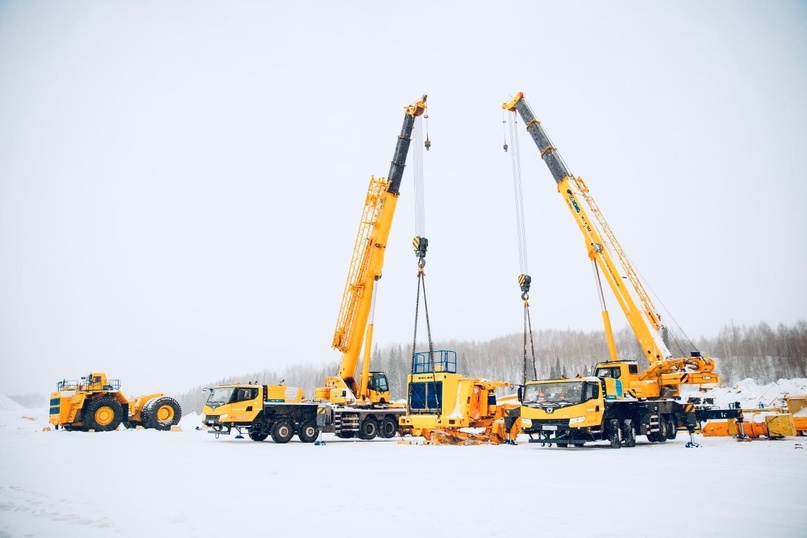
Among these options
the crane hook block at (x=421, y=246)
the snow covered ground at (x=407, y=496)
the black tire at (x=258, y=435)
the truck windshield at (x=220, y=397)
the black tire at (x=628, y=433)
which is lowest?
the black tire at (x=258, y=435)

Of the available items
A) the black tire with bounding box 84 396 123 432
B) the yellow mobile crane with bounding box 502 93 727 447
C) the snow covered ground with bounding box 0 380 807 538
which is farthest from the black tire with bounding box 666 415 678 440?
the black tire with bounding box 84 396 123 432

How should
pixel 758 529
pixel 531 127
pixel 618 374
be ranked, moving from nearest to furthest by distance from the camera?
pixel 758 529 < pixel 618 374 < pixel 531 127

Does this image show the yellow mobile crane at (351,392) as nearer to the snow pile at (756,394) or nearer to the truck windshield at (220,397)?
the truck windshield at (220,397)

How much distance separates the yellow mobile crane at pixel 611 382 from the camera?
16797 mm

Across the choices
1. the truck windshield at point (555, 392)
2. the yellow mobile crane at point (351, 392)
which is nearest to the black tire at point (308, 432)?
the yellow mobile crane at point (351, 392)

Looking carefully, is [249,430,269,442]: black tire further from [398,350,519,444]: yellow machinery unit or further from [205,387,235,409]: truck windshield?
[398,350,519,444]: yellow machinery unit

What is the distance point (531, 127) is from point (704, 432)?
1706cm

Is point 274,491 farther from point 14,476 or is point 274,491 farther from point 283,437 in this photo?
point 283,437

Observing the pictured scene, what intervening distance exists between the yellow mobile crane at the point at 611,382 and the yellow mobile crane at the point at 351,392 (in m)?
8.13

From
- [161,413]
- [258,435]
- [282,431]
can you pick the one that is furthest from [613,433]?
[161,413]

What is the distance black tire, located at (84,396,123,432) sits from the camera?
2766cm

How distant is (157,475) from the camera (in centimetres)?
1054

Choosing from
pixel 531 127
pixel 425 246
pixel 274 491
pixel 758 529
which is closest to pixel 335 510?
pixel 274 491

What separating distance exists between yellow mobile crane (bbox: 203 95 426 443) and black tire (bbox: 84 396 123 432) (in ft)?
34.9
